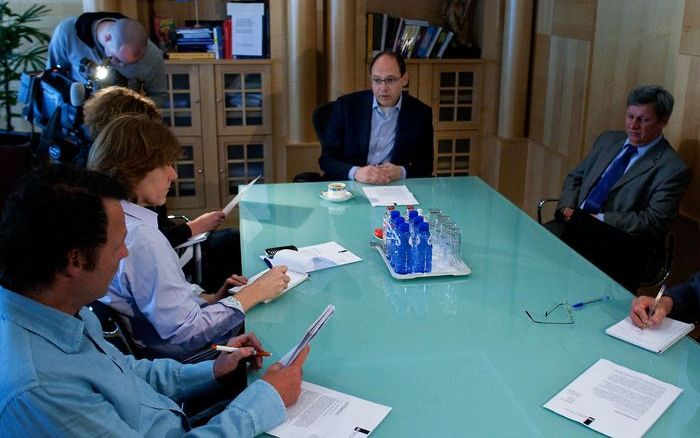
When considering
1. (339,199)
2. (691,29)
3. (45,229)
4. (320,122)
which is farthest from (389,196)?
(45,229)

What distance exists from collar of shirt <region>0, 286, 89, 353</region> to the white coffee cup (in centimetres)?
189

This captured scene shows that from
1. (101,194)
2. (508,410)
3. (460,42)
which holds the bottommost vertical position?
(508,410)

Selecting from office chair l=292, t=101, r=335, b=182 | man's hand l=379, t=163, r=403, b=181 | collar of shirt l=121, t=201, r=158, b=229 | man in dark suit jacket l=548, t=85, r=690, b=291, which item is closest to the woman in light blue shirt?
collar of shirt l=121, t=201, r=158, b=229

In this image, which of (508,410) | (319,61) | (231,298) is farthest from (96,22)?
(508,410)

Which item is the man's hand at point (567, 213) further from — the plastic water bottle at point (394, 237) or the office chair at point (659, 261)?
the plastic water bottle at point (394, 237)

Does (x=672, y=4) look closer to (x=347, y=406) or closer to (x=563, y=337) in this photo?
(x=563, y=337)

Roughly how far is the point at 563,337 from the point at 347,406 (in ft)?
2.15

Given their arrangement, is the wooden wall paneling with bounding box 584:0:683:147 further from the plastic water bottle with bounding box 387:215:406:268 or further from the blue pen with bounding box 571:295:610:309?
the plastic water bottle with bounding box 387:215:406:268

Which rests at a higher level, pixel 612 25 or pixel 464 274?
pixel 612 25

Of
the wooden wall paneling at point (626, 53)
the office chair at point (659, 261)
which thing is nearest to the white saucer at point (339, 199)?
the office chair at point (659, 261)

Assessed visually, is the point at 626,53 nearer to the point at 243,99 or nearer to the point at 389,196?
the point at 389,196

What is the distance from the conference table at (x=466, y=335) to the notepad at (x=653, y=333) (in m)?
0.02

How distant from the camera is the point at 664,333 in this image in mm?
1806

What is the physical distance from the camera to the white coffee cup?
3.01 m
